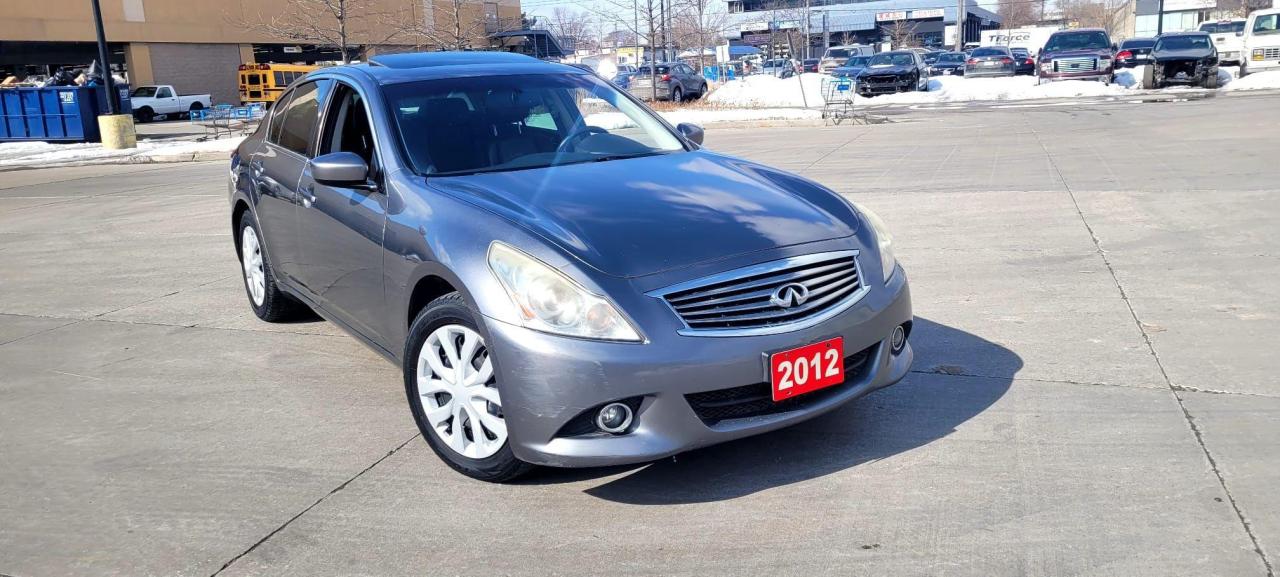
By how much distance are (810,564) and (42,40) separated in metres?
51.4

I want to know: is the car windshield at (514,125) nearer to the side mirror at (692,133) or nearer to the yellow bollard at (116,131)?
the side mirror at (692,133)

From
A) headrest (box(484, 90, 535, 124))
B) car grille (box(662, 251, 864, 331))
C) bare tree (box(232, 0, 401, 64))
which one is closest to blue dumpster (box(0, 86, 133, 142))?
bare tree (box(232, 0, 401, 64))

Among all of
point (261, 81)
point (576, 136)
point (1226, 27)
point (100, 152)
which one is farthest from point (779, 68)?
point (576, 136)

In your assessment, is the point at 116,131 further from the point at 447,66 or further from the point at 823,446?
the point at 823,446

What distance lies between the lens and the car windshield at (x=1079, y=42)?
102 ft

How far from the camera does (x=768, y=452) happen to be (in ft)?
13.7

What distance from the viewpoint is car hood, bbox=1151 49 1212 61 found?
27.5 meters

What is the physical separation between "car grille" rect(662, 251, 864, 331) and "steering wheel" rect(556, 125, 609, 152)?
1.57 meters

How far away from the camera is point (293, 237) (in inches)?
219

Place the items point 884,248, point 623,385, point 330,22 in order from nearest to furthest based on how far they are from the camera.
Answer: point 623,385, point 884,248, point 330,22

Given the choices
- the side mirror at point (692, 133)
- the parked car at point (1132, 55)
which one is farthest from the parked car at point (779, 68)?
the side mirror at point (692, 133)

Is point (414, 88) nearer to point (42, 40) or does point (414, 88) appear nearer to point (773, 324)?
point (773, 324)

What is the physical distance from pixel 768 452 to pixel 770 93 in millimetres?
31202

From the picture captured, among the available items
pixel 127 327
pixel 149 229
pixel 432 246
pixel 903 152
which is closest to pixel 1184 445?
pixel 432 246
